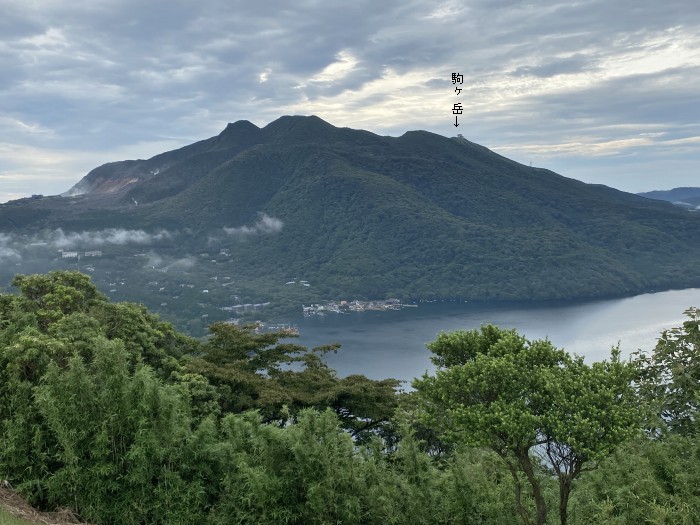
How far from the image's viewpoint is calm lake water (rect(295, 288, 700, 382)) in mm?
74500

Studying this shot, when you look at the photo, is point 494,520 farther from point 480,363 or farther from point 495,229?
point 495,229

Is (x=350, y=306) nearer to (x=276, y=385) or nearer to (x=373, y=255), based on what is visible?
(x=373, y=255)

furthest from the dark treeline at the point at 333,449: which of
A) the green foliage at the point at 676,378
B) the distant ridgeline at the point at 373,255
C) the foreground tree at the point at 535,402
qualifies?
the distant ridgeline at the point at 373,255

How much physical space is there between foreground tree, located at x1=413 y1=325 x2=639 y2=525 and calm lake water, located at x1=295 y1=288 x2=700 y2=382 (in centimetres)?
5377

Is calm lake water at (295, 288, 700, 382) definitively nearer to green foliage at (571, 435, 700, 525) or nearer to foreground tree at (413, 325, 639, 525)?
green foliage at (571, 435, 700, 525)

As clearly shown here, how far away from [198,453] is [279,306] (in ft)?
383

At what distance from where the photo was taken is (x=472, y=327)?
296 feet

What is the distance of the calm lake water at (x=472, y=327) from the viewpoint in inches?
2933

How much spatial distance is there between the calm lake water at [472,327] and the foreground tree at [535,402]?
53773mm

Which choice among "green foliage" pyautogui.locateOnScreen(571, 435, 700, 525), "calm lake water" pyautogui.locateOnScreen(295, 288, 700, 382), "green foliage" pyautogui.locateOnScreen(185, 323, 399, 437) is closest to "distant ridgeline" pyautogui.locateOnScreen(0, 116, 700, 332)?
"calm lake water" pyautogui.locateOnScreen(295, 288, 700, 382)

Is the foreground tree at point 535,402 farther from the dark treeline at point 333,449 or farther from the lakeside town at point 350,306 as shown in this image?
the lakeside town at point 350,306

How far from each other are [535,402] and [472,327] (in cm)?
8379

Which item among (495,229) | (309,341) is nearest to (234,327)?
(309,341)

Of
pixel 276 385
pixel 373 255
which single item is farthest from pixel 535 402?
pixel 373 255
